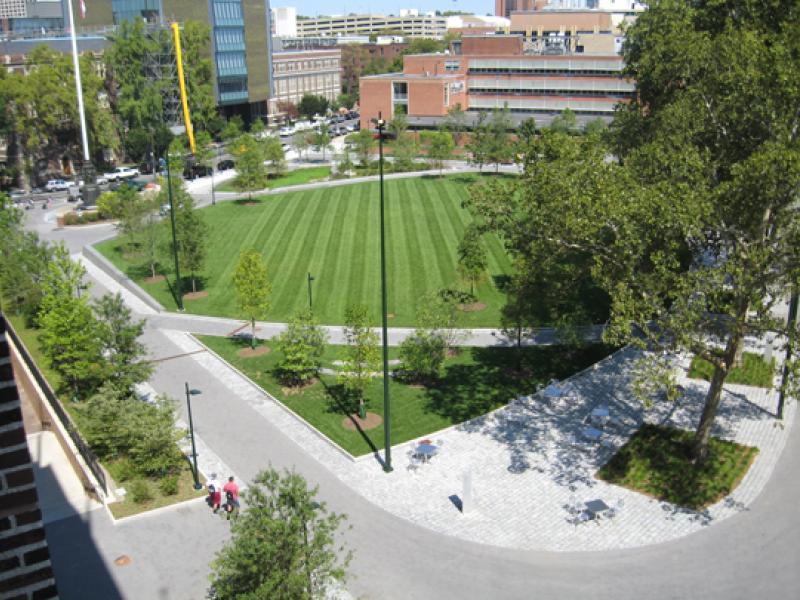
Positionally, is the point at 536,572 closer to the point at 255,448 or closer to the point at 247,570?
the point at 247,570

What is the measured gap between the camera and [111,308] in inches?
1013

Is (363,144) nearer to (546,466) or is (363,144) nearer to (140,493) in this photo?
(546,466)

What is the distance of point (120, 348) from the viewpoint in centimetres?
2562

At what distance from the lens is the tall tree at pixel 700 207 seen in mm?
18453

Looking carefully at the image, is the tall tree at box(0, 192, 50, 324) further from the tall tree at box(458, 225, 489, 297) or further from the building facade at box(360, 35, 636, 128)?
the building facade at box(360, 35, 636, 128)

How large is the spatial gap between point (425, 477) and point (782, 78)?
14.0 m

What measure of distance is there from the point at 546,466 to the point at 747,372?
33.3ft

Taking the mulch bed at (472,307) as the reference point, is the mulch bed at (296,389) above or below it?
below

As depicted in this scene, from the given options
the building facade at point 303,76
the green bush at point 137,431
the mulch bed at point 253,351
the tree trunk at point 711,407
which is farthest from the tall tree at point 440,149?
the green bush at point 137,431

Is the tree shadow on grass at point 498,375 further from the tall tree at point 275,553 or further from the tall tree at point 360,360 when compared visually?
the tall tree at point 275,553

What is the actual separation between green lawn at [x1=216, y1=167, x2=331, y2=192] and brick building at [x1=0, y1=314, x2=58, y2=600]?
5701cm

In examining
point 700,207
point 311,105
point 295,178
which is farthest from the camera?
point 311,105

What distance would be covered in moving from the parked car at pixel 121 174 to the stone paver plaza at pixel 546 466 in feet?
164

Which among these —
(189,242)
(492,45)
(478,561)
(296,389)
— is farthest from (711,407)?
(492,45)
